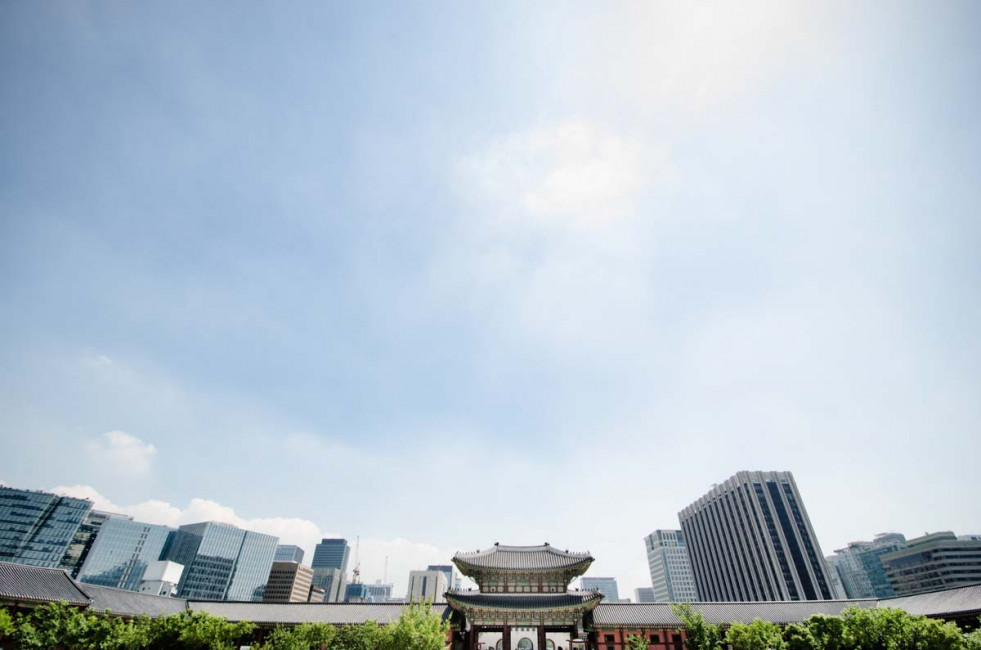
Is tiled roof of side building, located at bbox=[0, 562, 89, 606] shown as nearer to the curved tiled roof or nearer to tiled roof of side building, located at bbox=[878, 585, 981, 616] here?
the curved tiled roof

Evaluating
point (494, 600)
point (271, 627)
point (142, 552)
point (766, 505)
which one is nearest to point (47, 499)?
point (142, 552)

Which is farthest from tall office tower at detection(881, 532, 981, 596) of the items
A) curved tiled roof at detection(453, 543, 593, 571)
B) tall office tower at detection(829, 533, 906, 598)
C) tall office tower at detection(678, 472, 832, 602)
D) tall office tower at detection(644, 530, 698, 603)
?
curved tiled roof at detection(453, 543, 593, 571)

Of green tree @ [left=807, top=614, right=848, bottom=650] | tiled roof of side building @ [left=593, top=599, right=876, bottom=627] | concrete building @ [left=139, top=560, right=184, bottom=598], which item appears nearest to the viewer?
green tree @ [left=807, top=614, right=848, bottom=650]

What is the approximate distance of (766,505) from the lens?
93.8 m

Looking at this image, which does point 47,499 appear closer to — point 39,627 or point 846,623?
point 39,627

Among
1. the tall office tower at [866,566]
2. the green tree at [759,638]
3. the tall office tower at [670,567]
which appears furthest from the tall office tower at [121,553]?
the tall office tower at [866,566]

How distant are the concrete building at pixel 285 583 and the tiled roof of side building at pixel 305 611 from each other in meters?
135

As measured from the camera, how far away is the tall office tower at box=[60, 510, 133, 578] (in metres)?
125

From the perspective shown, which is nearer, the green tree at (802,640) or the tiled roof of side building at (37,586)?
the green tree at (802,640)

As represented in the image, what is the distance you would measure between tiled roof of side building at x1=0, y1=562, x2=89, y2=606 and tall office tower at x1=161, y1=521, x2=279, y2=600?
126 m

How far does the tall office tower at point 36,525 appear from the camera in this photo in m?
110

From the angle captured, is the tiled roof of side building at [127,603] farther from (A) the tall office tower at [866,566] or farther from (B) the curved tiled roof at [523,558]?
(A) the tall office tower at [866,566]

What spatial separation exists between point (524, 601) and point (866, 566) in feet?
673

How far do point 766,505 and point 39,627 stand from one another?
368ft
